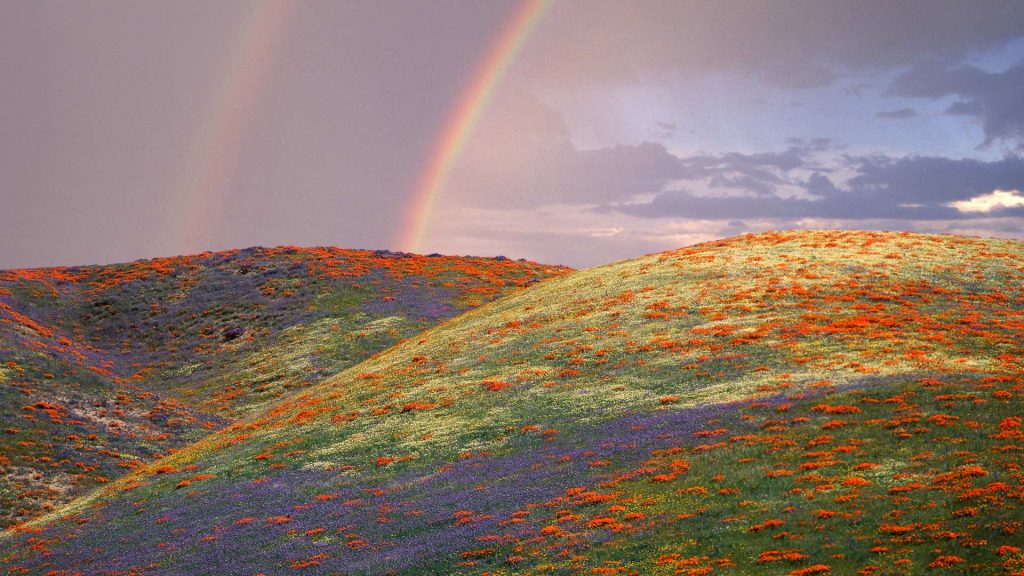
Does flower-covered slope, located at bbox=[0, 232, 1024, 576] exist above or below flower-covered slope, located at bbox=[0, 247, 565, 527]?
below

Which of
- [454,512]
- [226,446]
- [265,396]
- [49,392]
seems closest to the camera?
[454,512]

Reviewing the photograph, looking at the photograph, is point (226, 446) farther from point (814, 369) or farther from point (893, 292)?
point (893, 292)

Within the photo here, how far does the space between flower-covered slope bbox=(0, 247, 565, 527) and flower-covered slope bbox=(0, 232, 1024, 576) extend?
765 cm

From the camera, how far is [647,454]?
2978 cm

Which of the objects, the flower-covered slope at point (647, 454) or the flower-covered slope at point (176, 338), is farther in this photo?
the flower-covered slope at point (176, 338)

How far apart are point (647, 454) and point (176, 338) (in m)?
66.2

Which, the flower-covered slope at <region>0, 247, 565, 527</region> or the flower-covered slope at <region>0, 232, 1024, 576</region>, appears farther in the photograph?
the flower-covered slope at <region>0, 247, 565, 527</region>

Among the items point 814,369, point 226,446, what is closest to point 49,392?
point 226,446

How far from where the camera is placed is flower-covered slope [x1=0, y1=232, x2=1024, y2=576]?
859 inches

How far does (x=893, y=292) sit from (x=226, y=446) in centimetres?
4247

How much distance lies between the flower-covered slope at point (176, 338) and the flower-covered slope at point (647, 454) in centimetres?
765

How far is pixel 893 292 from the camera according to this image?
165 ft

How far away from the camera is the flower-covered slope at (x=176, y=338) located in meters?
51.4

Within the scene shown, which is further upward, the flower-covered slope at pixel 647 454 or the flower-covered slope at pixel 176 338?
the flower-covered slope at pixel 176 338
